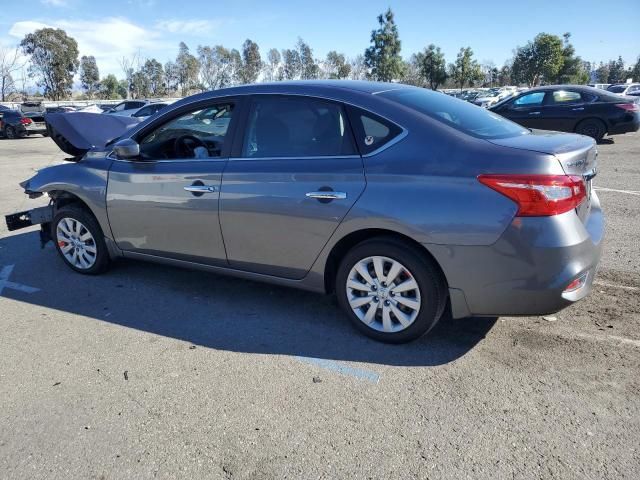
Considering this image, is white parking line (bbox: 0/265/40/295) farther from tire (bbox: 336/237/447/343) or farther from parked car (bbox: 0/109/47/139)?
parked car (bbox: 0/109/47/139)

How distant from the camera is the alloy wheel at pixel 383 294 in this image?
3262 mm

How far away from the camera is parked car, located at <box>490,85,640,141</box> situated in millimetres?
13094

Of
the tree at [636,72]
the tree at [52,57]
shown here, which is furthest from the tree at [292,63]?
the tree at [636,72]

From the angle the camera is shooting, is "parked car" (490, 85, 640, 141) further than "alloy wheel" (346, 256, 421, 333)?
Yes

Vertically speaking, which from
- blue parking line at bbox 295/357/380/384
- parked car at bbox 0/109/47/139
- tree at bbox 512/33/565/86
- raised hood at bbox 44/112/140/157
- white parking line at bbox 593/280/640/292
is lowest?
white parking line at bbox 593/280/640/292

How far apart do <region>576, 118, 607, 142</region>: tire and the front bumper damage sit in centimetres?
1297

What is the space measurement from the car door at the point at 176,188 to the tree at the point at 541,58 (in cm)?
6687

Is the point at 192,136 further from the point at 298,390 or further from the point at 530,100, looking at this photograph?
the point at 530,100

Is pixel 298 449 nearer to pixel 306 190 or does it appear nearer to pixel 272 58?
pixel 306 190

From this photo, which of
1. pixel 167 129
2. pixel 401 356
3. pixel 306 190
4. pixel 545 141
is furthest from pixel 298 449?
pixel 167 129

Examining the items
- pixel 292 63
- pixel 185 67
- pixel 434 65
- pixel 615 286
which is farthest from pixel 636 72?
pixel 615 286

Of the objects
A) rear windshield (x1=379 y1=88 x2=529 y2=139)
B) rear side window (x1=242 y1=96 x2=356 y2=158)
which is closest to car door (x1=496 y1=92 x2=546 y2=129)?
rear windshield (x1=379 y1=88 x2=529 y2=139)

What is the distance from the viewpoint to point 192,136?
4461 millimetres

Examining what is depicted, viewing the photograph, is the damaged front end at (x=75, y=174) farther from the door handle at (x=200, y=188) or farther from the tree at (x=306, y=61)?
the tree at (x=306, y=61)
